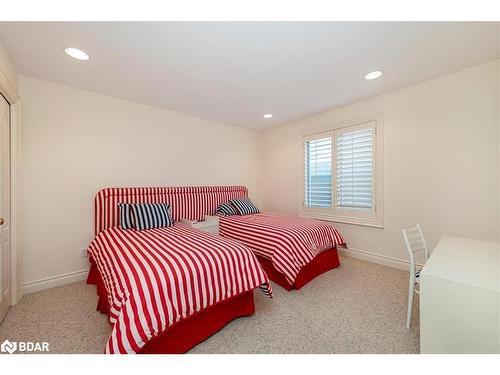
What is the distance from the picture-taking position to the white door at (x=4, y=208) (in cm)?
181

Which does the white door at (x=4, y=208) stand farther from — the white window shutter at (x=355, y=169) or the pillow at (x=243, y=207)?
the white window shutter at (x=355, y=169)

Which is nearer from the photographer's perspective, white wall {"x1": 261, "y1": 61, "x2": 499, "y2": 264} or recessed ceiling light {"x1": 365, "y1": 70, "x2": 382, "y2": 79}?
white wall {"x1": 261, "y1": 61, "x2": 499, "y2": 264}

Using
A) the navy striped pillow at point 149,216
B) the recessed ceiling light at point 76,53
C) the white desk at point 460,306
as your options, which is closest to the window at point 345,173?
the white desk at point 460,306

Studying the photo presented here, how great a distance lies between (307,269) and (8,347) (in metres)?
2.68

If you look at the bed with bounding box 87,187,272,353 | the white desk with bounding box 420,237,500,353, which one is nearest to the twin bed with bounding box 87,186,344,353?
the bed with bounding box 87,187,272,353

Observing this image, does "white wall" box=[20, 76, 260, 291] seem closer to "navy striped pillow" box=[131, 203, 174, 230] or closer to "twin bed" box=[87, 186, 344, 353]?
"twin bed" box=[87, 186, 344, 353]

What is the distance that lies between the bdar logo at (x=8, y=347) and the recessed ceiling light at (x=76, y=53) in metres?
→ 2.42

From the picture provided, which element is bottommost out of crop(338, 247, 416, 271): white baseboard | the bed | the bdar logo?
the bdar logo

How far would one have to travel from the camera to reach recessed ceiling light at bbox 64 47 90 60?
70.9 inches

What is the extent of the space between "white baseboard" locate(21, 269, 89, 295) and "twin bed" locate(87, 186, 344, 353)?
0.25m

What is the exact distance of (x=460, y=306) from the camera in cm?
110

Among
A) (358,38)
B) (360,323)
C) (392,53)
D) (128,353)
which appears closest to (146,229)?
(128,353)

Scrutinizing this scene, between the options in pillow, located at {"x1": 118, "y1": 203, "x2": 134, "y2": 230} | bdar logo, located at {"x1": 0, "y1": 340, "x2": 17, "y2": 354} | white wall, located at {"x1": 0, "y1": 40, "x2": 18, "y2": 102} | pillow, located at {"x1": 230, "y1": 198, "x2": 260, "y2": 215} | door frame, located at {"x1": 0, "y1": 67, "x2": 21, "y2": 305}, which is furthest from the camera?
pillow, located at {"x1": 230, "y1": 198, "x2": 260, "y2": 215}

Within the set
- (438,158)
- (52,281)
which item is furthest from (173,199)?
(438,158)
